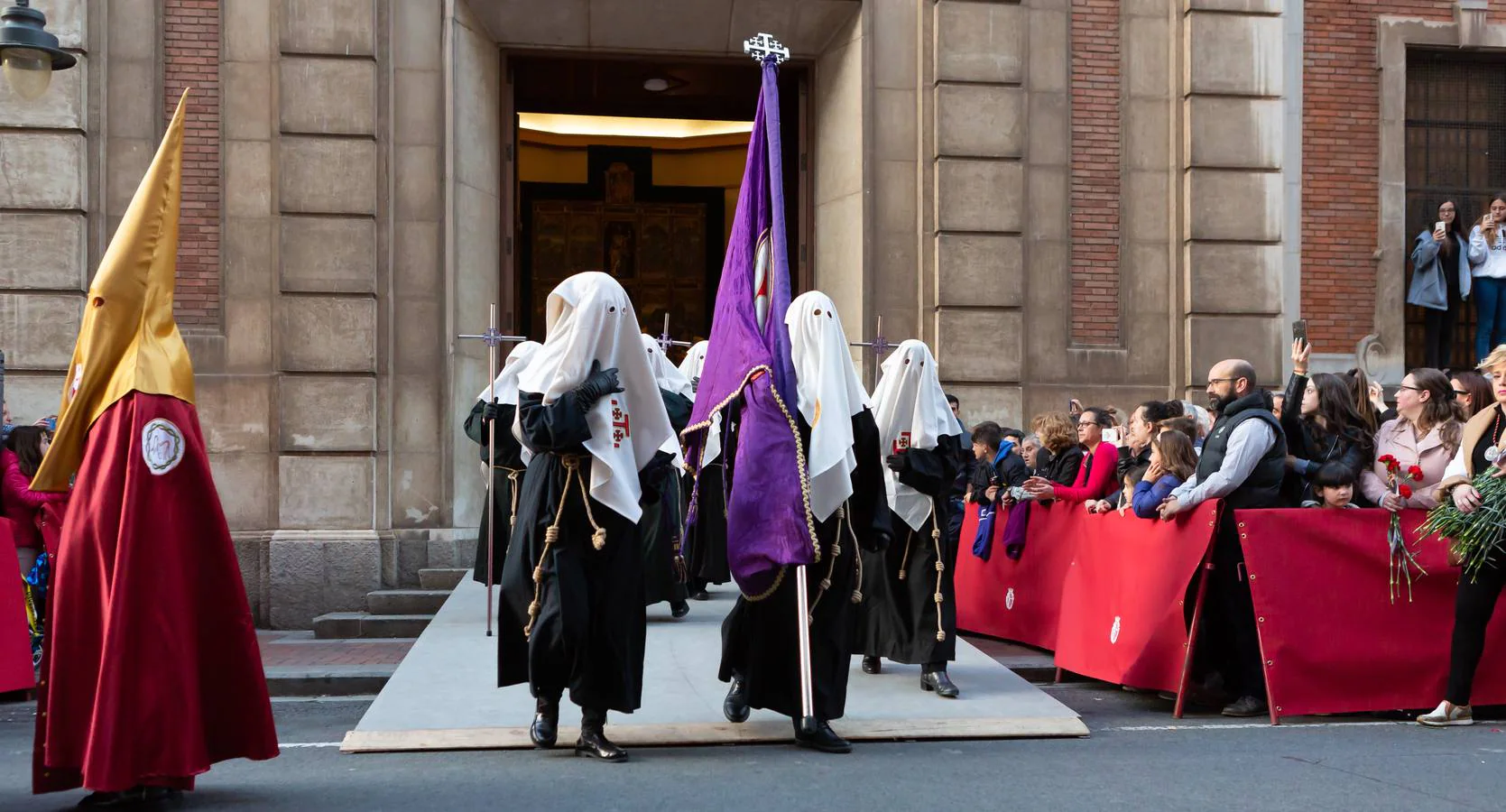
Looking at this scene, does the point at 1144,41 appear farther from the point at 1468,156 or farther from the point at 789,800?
the point at 789,800

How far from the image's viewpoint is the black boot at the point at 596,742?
6.87 meters

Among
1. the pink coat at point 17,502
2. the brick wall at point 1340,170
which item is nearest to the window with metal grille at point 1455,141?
the brick wall at point 1340,170

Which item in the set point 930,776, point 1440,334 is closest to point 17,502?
point 930,776

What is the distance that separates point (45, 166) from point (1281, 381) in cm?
1180

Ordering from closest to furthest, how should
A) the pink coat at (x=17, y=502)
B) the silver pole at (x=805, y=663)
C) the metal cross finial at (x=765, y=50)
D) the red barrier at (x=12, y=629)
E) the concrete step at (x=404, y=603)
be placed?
1. the silver pole at (x=805, y=663)
2. the metal cross finial at (x=765, y=50)
3. the red barrier at (x=12, y=629)
4. the pink coat at (x=17, y=502)
5. the concrete step at (x=404, y=603)

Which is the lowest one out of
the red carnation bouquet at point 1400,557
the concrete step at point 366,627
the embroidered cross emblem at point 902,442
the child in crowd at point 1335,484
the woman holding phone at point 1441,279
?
the concrete step at point 366,627

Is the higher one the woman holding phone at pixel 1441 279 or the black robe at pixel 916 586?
the woman holding phone at pixel 1441 279

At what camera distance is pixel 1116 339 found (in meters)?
15.1

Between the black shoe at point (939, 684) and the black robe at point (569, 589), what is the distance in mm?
2224

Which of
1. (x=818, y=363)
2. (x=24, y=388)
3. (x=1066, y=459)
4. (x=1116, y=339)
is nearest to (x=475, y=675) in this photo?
(x=818, y=363)

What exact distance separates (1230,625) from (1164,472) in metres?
1.05

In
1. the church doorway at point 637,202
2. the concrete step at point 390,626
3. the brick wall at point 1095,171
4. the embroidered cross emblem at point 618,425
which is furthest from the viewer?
the church doorway at point 637,202

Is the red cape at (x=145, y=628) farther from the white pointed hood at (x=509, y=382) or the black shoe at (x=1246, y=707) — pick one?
the black shoe at (x=1246, y=707)

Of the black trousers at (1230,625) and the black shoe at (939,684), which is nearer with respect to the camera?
the black trousers at (1230,625)
